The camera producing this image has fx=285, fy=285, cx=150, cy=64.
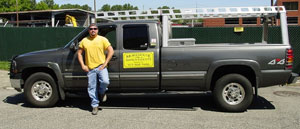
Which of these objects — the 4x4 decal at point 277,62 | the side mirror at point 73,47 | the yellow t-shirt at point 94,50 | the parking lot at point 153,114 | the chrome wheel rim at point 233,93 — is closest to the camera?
the parking lot at point 153,114

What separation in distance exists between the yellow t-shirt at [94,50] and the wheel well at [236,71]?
230 centimetres

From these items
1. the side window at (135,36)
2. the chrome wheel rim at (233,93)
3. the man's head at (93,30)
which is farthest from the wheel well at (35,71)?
the chrome wheel rim at (233,93)

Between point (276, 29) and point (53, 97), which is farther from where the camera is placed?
point (276, 29)

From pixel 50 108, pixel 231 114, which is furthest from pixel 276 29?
pixel 50 108

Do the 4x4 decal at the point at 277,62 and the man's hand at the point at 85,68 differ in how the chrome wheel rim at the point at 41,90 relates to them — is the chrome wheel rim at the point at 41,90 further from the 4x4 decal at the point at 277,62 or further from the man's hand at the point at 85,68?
the 4x4 decal at the point at 277,62

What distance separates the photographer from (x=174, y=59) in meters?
5.65

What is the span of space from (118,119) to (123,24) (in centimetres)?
194

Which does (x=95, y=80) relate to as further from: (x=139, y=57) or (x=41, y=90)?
(x=41, y=90)

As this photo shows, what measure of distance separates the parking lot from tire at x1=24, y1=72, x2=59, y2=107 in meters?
0.17

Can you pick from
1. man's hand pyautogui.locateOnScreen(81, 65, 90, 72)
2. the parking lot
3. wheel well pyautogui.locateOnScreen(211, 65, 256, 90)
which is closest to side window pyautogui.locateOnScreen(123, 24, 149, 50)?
man's hand pyautogui.locateOnScreen(81, 65, 90, 72)

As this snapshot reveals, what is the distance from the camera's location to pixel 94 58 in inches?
213

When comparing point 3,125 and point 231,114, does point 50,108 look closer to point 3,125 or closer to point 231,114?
point 3,125

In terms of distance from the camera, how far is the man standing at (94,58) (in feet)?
17.8

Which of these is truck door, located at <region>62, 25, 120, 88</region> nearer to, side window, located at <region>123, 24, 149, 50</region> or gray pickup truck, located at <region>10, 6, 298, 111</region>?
gray pickup truck, located at <region>10, 6, 298, 111</region>
